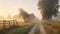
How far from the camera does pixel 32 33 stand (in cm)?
204

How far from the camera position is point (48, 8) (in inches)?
81.8

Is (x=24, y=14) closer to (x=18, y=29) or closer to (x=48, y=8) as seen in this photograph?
(x=18, y=29)

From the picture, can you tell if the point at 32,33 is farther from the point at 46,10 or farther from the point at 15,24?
the point at 46,10

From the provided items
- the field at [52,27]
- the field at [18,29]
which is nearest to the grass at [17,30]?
the field at [18,29]

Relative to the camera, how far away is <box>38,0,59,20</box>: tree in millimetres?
2053

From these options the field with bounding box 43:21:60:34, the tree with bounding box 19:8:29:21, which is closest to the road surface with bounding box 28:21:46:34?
the field with bounding box 43:21:60:34

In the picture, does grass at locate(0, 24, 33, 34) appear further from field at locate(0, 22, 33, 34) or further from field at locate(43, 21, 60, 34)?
field at locate(43, 21, 60, 34)

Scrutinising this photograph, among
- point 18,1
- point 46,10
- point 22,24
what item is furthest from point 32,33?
point 18,1

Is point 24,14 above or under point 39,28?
above

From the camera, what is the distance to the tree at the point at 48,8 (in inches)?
80.8

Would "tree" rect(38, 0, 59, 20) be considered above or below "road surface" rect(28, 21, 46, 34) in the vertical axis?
above

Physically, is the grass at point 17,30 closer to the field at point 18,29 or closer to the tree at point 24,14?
the field at point 18,29

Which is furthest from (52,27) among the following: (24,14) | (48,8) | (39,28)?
(24,14)

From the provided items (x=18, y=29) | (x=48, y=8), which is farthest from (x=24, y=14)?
(x=48, y=8)
